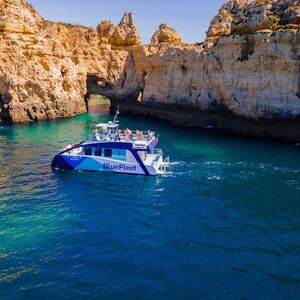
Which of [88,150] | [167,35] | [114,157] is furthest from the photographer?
[167,35]

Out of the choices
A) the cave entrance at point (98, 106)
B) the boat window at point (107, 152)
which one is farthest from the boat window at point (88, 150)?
the cave entrance at point (98, 106)

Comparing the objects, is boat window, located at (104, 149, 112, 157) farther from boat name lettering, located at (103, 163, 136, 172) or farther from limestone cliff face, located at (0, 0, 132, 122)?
limestone cliff face, located at (0, 0, 132, 122)

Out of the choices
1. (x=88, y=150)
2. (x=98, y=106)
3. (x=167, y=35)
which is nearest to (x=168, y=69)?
(x=167, y=35)

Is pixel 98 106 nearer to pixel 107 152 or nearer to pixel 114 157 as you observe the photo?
pixel 107 152

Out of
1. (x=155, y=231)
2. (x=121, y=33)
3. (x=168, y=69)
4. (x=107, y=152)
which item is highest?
(x=121, y=33)

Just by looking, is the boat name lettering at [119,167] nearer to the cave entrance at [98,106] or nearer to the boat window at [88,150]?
the boat window at [88,150]

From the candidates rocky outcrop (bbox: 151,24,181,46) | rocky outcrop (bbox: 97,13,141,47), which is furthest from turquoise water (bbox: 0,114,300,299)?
rocky outcrop (bbox: 97,13,141,47)
